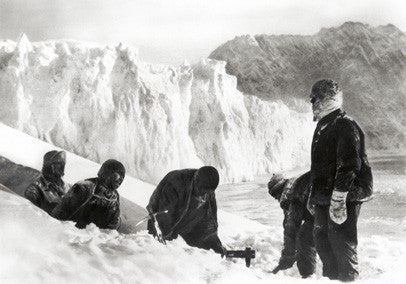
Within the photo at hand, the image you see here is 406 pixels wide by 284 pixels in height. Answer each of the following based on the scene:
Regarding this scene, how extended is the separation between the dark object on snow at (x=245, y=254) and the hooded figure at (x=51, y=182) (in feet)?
3.12

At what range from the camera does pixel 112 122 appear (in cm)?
383

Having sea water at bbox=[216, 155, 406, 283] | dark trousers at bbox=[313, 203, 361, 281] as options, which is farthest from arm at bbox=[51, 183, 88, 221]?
dark trousers at bbox=[313, 203, 361, 281]

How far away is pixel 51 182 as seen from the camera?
3.21m

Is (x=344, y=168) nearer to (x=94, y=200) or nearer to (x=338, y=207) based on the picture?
(x=338, y=207)

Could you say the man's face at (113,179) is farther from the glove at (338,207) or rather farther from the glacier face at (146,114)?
the glove at (338,207)

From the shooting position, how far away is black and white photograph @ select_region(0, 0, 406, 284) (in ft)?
10.1

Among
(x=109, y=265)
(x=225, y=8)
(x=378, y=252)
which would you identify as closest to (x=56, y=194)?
(x=109, y=265)

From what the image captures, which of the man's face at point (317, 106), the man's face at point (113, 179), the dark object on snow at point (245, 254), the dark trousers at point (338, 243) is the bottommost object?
the dark object on snow at point (245, 254)

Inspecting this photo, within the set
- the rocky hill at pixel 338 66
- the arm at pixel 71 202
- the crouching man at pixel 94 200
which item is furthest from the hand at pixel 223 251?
the rocky hill at pixel 338 66

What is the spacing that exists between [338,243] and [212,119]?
1430 mm

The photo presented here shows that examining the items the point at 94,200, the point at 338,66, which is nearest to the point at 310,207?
the point at 94,200

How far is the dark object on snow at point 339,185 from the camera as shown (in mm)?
2682

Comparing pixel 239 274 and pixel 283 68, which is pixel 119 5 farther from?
pixel 239 274

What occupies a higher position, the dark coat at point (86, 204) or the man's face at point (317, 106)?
the man's face at point (317, 106)
